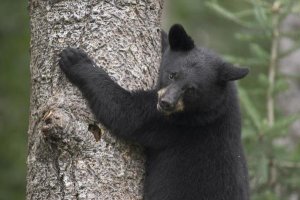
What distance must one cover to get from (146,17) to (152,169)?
111cm

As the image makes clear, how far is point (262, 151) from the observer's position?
24.5 ft

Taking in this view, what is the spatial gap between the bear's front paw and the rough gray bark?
0.04m

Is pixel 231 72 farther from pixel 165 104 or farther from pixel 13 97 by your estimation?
pixel 13 97

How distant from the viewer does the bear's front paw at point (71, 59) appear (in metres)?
5.47

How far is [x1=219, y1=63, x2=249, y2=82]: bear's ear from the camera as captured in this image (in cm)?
571

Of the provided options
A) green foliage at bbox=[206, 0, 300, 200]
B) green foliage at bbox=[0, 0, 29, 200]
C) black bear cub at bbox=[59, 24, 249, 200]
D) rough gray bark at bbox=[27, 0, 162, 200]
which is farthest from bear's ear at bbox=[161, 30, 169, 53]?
green foliage at bbox=[0, 0, 29, 200]

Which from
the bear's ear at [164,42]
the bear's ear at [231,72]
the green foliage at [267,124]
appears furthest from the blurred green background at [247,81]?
the bear's ear at [231,72]

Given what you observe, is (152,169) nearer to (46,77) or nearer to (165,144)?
(165,144)

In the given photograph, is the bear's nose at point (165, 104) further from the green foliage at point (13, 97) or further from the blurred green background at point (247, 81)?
the green foliage at point (13, 97)

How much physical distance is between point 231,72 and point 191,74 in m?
0.29

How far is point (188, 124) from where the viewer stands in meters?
5.87

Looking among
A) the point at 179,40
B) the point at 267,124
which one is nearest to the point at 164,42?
the point at 179,40

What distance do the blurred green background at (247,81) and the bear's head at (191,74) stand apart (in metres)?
1.48

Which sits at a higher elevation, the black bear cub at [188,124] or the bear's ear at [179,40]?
the bear's ear at [179,40]
